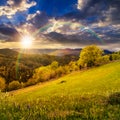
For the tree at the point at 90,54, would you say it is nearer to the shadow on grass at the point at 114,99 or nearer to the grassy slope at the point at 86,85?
the grassy slope at the point at 86,85

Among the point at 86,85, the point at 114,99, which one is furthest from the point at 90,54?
the point at 114,99

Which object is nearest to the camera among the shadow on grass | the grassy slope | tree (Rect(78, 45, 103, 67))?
the shadow on grass

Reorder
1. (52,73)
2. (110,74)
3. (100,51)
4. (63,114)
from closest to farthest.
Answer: (63,114), (110,74), (100,51), (52,73)

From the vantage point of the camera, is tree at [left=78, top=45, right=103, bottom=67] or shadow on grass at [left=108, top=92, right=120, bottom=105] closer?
shadow on grass at [left=108, top=92, right=120, bottom=105]

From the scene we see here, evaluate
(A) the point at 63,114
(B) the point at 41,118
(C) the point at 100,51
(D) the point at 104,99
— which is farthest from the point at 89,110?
(C) the point at 100,51

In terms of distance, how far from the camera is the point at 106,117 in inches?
366

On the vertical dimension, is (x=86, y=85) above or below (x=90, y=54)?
below

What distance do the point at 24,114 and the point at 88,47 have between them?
11755 cm

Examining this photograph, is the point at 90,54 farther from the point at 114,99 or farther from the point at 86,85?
the point at 114,99

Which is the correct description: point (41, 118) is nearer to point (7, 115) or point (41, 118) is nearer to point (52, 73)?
point (7, 115)

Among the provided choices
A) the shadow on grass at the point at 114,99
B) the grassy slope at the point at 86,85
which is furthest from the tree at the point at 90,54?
the shadow on grass at the point at 114,99

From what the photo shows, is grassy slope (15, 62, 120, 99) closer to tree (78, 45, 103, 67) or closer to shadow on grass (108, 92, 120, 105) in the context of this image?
shadow on grass (108, 92, 120, 105)

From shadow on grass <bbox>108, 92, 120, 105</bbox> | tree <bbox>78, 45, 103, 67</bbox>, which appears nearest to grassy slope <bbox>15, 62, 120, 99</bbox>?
shadow on grass <bbox>108, 92, 120, 105</bbox>

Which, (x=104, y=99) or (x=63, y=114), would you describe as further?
(x=104, y=99)
